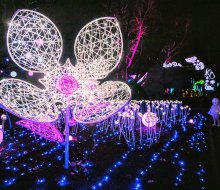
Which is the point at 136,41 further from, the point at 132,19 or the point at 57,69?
the point at 57,69

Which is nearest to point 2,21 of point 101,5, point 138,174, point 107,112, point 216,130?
point 101,5

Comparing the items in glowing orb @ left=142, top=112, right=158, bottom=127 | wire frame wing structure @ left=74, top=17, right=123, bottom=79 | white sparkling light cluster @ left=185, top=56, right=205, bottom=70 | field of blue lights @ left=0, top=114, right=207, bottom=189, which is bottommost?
field of blue lights @ left=0, top=114, right=207, bottom=189

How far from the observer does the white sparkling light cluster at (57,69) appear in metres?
5.06

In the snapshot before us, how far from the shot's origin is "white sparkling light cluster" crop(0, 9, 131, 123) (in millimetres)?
5062

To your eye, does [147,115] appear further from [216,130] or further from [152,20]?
[152,20]

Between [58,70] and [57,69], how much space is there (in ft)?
0.09

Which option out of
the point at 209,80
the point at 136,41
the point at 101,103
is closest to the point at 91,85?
the point at 101,103

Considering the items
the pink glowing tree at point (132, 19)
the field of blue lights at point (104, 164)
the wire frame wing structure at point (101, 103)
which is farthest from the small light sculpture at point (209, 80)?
the wire frame wing structure at point (101, 103)

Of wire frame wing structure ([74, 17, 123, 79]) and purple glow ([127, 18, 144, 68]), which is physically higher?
purple glow ([127, 18, 144, 68])

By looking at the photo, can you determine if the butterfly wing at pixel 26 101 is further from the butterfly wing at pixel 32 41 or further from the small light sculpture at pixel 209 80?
the small light sculpture at pixel 209 80

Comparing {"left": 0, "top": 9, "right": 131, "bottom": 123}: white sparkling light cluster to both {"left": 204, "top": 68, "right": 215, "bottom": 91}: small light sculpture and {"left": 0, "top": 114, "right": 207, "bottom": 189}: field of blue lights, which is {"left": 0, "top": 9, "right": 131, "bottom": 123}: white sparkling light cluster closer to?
{"left": 0, "top": 114, "right": 207, "bottom": 189}: field of blue lights

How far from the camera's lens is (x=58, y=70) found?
215 inches

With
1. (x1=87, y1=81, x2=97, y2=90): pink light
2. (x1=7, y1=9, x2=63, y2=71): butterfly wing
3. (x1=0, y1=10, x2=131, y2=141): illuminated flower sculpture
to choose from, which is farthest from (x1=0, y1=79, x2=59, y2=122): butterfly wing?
(x1=87, y1=81, x2=97, y2=90): pink light

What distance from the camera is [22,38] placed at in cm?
505
